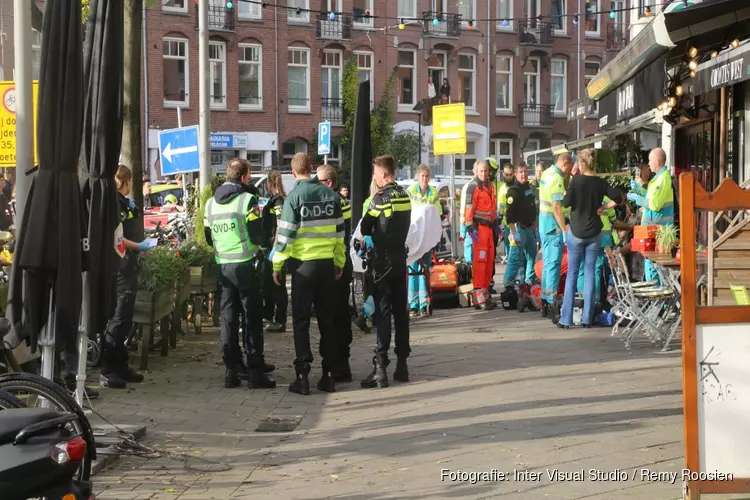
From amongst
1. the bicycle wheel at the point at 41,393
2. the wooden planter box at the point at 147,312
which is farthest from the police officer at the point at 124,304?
the bicycle wheel at the point at 41,393

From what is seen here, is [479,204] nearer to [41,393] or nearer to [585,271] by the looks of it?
[585,271]

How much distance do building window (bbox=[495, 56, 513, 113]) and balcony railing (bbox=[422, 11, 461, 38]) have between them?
2855 mm

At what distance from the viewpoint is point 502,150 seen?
50062 millimetres

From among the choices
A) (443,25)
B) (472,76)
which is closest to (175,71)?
(443,25)

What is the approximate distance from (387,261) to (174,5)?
3503 cm

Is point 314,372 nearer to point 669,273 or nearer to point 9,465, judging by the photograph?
point 669,273

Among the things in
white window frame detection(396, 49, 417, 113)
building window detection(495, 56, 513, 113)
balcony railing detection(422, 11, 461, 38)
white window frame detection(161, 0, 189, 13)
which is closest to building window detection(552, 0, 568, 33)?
building window detection(495, 56, 513, 113)

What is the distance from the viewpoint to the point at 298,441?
23.6 ft

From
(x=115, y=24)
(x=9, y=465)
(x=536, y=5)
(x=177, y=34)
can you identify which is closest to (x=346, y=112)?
(x=177, y=34)

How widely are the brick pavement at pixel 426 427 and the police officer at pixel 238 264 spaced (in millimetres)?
286

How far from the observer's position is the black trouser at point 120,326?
29.8 ft

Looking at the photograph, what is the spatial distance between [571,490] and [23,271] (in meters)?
3.42

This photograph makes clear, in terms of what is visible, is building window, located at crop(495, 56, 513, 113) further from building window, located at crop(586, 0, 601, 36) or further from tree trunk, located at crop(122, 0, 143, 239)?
tree trunk, located at crop(122, 0, 143, 239)

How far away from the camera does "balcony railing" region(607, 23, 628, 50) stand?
51625 mm
